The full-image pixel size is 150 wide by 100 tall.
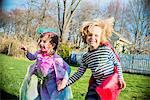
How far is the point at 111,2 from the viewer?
528cm

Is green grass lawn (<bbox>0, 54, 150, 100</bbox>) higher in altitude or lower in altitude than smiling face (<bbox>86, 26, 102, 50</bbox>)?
lower

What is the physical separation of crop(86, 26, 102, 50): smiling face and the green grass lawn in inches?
9.6

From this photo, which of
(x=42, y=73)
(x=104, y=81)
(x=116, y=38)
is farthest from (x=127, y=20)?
(x=42, y=73)

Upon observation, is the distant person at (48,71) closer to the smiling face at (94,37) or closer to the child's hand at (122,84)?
the smiling face at (94,37)

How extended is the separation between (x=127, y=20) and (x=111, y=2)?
0.73 feet

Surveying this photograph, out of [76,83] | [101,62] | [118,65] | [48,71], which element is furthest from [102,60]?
[48,71]

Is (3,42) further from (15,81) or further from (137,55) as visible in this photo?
(137,55)

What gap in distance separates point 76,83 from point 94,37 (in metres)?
0.49

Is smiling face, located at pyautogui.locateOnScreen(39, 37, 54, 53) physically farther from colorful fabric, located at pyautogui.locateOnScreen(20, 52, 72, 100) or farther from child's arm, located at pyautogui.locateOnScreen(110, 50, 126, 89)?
child's arm, located at pyautogui.locateOnScreen(110, 50, 126, 89)

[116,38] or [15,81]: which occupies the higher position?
[116,38]

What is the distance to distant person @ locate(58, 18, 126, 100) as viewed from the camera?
5.13m

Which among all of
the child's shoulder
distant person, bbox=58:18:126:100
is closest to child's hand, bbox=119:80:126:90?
distant person, bbox=58:18:126:100

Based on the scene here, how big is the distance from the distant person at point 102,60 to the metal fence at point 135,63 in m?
0.08

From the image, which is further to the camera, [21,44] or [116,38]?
[21,44]
